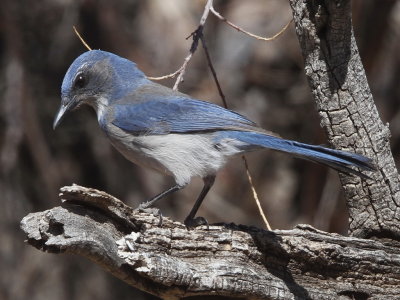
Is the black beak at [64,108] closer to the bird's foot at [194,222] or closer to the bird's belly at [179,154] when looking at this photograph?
the bird's belly at [179,154]

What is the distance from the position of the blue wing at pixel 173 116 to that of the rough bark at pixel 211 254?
0.86 metres

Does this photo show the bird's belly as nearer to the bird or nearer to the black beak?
the bird

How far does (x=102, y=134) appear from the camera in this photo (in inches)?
333

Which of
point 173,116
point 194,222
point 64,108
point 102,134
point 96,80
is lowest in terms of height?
point 194,222

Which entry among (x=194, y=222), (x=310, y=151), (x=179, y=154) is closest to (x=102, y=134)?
(x=179, y=154)

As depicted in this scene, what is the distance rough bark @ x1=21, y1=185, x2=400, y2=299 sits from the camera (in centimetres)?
400

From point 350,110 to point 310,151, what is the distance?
0.33 meters

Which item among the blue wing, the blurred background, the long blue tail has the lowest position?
the long blue tail

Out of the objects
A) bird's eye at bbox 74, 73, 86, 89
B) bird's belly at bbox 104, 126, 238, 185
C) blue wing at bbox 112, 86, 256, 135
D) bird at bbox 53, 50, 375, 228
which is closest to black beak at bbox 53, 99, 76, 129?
bird at bbox 53, 50, 375, 228

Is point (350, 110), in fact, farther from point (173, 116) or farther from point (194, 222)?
point (173, 116)

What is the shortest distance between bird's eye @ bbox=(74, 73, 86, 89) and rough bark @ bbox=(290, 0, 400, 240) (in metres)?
1.69

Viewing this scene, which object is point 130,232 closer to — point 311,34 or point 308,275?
point 308,275

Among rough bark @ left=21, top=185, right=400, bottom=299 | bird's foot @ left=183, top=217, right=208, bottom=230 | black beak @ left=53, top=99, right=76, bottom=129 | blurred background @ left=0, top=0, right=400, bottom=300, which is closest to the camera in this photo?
rough bark @ left=21, top=185, right=400, bottom=299

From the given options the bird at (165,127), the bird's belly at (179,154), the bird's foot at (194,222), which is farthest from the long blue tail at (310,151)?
the bird's foot at (194,222)
